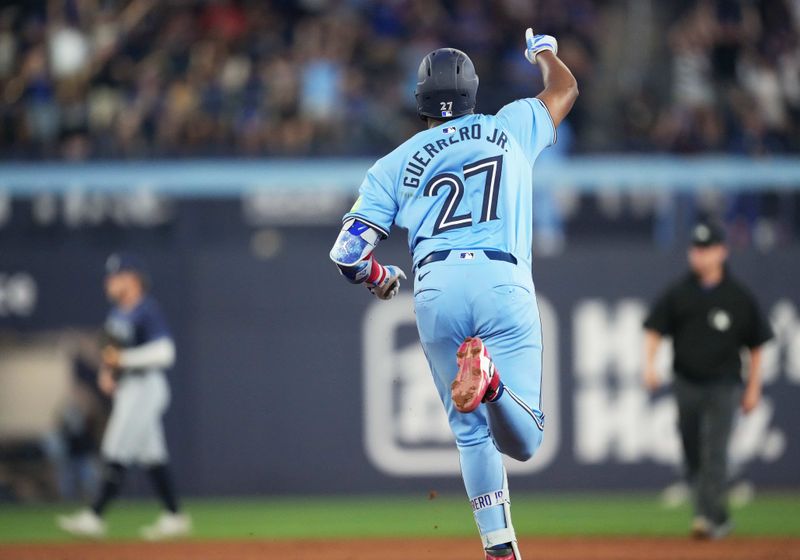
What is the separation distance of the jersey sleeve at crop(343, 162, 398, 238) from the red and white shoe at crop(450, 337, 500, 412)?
0.86m

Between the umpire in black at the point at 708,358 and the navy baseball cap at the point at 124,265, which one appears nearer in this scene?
the umpire in black at the point at 708,358

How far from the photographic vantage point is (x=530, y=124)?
23.7ft

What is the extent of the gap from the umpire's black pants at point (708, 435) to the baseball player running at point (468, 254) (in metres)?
4.32

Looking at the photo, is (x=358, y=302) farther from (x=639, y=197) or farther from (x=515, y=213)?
(x=515, y=213)

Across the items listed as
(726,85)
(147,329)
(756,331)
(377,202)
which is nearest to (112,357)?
(147,329)

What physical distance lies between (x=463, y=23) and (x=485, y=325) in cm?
1207

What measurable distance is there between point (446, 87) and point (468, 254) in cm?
87

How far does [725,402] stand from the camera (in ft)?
36.5

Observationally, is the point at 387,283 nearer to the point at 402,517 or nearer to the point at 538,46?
the point at 538,46

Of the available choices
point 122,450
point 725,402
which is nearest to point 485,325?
point 725,402

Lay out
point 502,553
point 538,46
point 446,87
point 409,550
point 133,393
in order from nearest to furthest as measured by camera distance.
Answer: point 502,553 < point 446,87 < point 538,46 < point 409,550 < point 133,393

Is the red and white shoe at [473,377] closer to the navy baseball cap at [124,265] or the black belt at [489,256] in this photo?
the black belt at [489,256]

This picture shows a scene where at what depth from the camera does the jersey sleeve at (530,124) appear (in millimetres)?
7188

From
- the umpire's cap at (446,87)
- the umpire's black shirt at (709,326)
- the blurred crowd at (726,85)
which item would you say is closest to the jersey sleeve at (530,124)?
the umpire's cap at (446,87)
